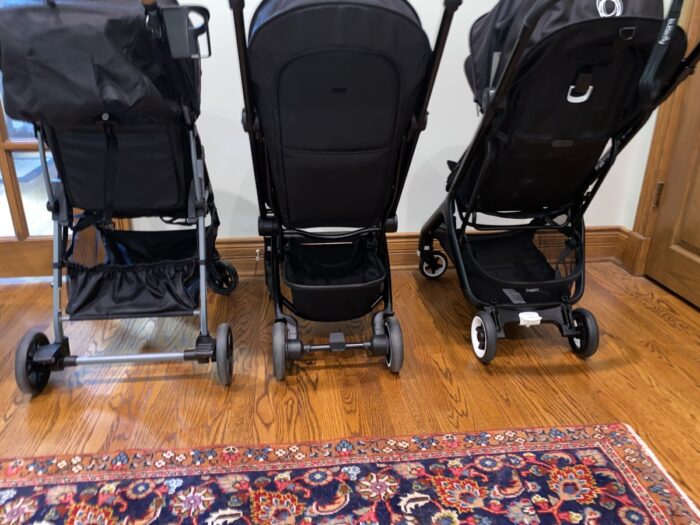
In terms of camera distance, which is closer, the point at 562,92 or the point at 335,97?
the point at 335,97

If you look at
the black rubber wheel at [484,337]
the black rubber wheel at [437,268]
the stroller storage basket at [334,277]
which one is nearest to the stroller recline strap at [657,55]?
the black rubber wheel at [484,337]

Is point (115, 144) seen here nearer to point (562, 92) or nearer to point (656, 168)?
point (562, 92)

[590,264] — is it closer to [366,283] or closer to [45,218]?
[366,283]

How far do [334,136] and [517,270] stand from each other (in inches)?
39.9

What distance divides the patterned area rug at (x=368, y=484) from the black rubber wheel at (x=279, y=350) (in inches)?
12.0

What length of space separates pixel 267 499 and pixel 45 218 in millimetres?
1884

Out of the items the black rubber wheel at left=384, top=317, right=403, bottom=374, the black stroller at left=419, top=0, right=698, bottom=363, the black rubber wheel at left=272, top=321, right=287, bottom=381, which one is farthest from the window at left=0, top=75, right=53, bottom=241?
the black stroller at left=419, top=0, right=698, bottom=363

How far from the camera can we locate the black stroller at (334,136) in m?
1.31

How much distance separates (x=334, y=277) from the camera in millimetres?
1842

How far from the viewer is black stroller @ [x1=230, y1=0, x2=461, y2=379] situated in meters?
1.31

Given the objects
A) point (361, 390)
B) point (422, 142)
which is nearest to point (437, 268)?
point (422, 142)

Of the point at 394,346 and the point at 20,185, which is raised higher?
the point at 20,185

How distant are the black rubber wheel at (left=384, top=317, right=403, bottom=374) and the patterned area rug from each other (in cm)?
30

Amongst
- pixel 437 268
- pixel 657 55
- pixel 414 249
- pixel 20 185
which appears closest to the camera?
pixel 657 55
